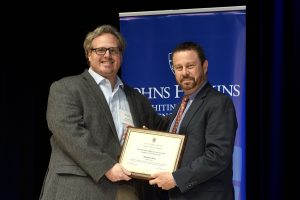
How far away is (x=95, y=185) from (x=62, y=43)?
199cm

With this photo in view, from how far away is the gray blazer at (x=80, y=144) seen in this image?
293 centimetres

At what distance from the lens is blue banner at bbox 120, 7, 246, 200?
4.20 metres

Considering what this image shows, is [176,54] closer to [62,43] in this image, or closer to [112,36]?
[112,36]

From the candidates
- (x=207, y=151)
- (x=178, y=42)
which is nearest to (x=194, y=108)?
(x=207, y=151)

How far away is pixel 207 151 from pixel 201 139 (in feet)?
0.27

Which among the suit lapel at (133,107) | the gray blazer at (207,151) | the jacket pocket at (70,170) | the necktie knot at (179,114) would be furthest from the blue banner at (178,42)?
the jacket pocket at (70,170)

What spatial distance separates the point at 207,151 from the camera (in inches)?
112

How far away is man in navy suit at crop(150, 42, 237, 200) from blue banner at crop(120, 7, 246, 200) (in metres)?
1.19

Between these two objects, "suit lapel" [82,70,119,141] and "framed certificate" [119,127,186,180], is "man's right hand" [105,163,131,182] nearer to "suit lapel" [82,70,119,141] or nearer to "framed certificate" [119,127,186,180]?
"framed certificate" [119,127,186,180]

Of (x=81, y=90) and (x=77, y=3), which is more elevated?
(x=77, y=3)

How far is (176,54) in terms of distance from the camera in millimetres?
3035

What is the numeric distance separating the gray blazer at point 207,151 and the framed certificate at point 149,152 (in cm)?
6

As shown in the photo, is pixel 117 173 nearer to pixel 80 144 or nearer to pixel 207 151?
pixel 80 144
